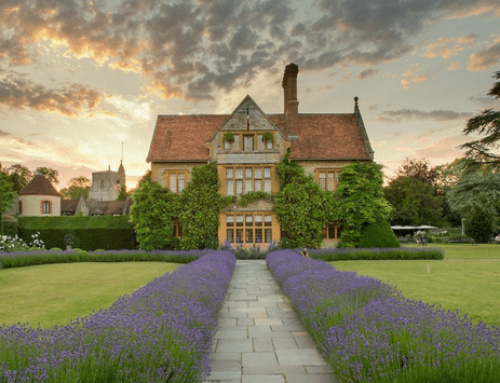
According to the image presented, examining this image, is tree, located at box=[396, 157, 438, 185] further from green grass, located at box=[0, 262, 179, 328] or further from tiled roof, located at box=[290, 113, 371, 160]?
green grass, located at box=[0, 262, 179, 328]

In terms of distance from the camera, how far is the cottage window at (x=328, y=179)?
2464 cm

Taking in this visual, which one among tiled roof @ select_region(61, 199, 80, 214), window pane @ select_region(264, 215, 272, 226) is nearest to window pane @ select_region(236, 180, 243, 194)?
window pane @ select_region(264, 215, 272, 226)

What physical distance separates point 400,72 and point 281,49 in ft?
17.3

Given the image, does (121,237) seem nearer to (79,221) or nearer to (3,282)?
(79,221)

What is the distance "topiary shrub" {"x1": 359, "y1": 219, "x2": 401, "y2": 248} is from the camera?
22.5m

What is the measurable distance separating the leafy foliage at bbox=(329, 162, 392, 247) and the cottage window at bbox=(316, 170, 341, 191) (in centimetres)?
69

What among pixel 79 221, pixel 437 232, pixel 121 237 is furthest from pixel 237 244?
pixel 437 232

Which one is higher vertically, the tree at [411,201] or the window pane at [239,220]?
the tree at [411,201]

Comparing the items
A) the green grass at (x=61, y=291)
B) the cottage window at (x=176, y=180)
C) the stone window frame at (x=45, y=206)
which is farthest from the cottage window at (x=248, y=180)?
the stone window frame at (x=45, y=206)

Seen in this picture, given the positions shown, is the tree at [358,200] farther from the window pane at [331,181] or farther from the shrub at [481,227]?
the shrub at [481,227]

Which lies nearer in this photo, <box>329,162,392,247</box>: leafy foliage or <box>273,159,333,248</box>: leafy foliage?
<box>273,159,333,248</box>: leafy foliage

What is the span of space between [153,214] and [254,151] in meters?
7.51

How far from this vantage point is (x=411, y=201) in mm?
45125

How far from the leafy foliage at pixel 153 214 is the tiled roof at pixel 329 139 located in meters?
8.70
